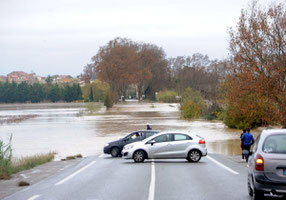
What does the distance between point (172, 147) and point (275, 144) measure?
11.7 m

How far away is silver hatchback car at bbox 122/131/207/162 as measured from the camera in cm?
2145

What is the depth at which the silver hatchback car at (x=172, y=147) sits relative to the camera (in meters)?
21.5

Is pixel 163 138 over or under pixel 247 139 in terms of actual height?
over

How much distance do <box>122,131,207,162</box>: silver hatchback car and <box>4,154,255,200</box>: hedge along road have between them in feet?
3.63

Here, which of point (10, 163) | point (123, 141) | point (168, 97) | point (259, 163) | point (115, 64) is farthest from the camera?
point (168, 97)

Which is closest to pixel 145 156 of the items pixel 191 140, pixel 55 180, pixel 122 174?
pixel 191 140

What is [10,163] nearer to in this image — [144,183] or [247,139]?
[144,183]

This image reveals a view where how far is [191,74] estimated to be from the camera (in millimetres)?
141875

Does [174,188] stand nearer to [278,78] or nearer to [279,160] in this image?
[279,160]

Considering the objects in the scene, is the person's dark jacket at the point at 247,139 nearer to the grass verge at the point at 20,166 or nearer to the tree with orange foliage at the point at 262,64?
the tree with orange foliage at the point at 262,64

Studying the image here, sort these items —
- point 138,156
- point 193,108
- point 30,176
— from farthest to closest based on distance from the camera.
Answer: point 193,108, point 138,156, point 30,176

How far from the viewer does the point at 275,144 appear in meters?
9.92

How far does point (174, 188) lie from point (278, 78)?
A: 43.0 ft

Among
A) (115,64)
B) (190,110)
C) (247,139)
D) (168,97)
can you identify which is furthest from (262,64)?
(168,97)
